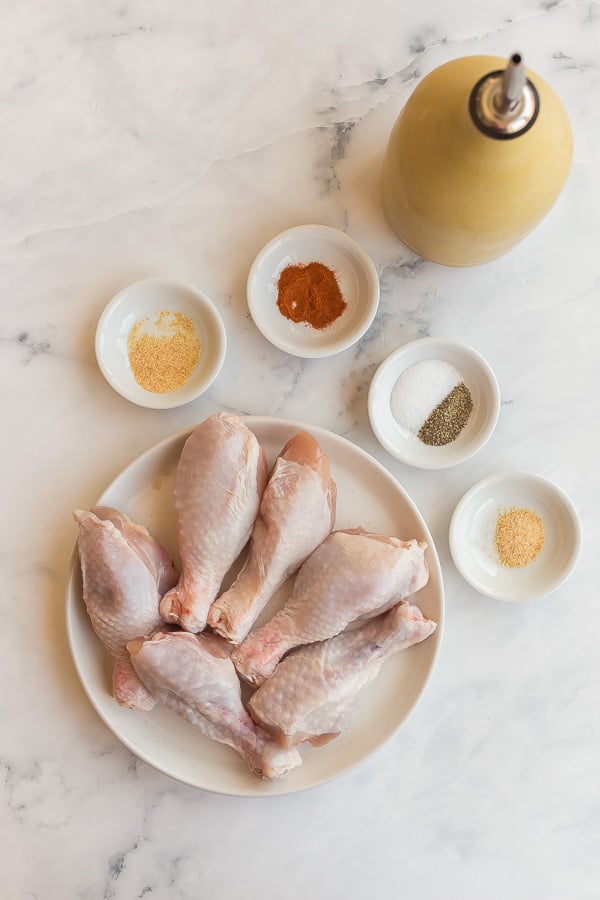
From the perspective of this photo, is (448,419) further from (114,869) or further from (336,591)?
(114,869)

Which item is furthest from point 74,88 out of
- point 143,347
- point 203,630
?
point 203,630

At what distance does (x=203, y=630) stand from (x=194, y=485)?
244 mm

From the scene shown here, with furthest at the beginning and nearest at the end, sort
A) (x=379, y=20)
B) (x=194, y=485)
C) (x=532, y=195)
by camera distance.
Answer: (x=379, y=20) < (x=194, y=485) < (x=532, y=195)

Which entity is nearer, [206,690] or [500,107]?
[500,107]

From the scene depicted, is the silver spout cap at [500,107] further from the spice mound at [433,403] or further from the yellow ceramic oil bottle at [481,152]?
the spice mound at [433,403]

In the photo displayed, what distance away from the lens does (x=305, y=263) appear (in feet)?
3.98

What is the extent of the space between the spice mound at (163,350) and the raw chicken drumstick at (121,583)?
0.73ft

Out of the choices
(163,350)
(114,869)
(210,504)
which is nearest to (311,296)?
(163,350)

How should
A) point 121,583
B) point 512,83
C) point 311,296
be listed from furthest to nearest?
point 311,296
point 121,583
point 512,83

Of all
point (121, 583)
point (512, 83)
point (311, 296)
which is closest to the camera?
point (512, 83)

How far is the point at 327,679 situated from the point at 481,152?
0.78 m

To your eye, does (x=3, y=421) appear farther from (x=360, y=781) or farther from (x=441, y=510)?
(x=360, y=781)

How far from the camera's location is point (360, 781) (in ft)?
4.15

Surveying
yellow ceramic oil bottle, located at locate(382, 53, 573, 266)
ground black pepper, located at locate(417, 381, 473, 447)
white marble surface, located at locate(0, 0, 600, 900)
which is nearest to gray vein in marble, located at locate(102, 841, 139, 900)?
white marble surface, located at locate(0, 0, 600, 900)
